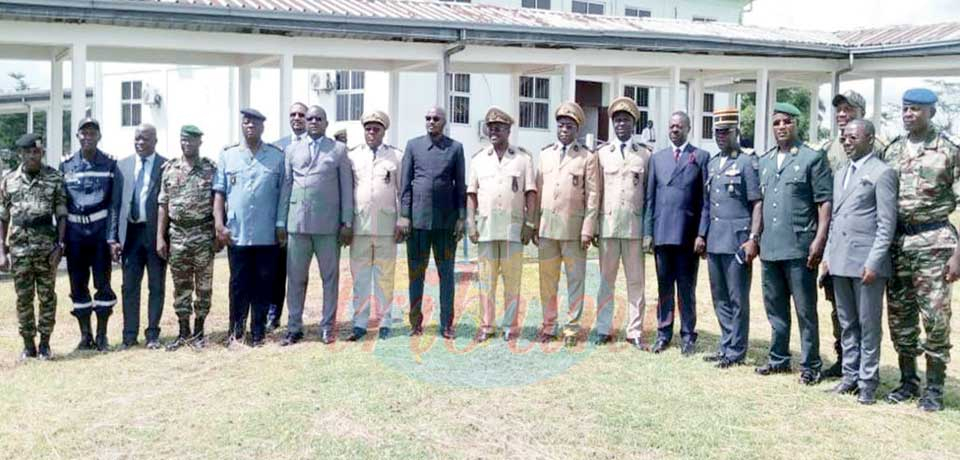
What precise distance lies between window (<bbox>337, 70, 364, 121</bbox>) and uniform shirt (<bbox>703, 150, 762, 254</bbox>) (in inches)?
514

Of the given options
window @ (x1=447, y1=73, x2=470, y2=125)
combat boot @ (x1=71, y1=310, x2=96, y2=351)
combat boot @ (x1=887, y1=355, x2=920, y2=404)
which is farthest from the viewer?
window @ (x1=447, y1=73, x2=470, y2=125)

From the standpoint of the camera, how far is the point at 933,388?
5.26 meters

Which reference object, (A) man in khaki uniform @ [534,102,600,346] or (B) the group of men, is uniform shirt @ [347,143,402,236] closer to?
(B) the group of men

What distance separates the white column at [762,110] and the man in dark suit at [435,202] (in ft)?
36.2

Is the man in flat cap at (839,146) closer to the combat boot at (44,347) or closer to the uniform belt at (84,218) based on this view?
the uniform belt at (84,218)

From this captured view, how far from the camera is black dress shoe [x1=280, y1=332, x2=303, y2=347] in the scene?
694 cm

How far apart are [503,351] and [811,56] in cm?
1201

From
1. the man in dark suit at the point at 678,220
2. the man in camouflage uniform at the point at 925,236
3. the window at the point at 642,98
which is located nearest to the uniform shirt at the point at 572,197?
the man in dark suit at the point at 678,220

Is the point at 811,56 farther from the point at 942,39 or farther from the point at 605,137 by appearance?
the point at 605,137

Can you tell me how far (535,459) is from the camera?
14.7 ft

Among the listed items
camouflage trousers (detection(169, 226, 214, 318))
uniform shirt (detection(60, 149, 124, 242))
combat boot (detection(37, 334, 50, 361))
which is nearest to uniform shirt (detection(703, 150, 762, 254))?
camouflage trousers (detection(169, 226, 214, 318))

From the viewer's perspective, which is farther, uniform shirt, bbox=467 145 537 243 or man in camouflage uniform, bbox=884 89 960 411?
uniform shirt, bbox=467 145 537 243

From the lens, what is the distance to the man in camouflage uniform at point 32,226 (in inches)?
255

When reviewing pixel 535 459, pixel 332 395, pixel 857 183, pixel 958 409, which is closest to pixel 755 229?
pixel 857 183
